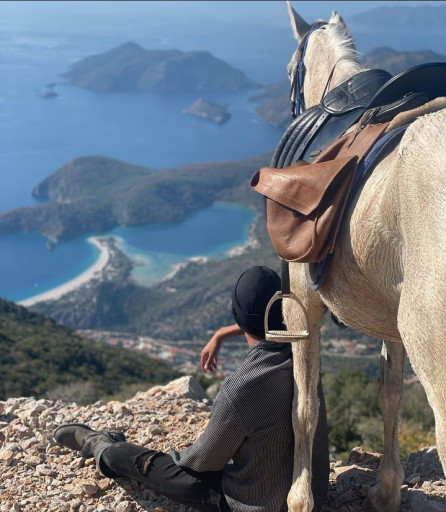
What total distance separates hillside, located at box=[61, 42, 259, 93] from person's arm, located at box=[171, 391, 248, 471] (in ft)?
543

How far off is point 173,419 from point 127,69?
173 meters

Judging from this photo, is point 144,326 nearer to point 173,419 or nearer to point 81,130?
point 173,419

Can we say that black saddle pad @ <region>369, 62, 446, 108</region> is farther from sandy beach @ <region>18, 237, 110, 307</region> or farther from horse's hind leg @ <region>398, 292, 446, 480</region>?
sandy beach @ <region>18, 237, 110, 307</region>

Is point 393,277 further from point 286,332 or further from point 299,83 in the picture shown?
point 299,83

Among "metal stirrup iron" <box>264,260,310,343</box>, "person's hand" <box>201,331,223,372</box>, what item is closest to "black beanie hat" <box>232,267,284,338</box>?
"metal stirrup iron" <box>264,260,310,343</box>

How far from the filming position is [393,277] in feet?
6.89

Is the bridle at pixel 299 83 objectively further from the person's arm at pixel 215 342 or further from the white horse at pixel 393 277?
the person's arm at pixel 215 342

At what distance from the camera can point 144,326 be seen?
6988 centimetres

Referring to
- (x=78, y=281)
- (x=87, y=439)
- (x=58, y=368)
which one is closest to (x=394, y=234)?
(x=87, y=439)

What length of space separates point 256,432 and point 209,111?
483 ft

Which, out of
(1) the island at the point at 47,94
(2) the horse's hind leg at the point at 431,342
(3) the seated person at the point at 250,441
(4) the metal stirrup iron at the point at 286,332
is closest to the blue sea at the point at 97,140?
(1) the island at the point at 47,94

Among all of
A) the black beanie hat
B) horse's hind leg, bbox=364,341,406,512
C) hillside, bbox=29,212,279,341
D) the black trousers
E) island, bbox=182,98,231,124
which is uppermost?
the black beanie hat

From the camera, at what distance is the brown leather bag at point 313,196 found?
238cm

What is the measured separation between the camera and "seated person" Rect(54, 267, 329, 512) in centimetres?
311
